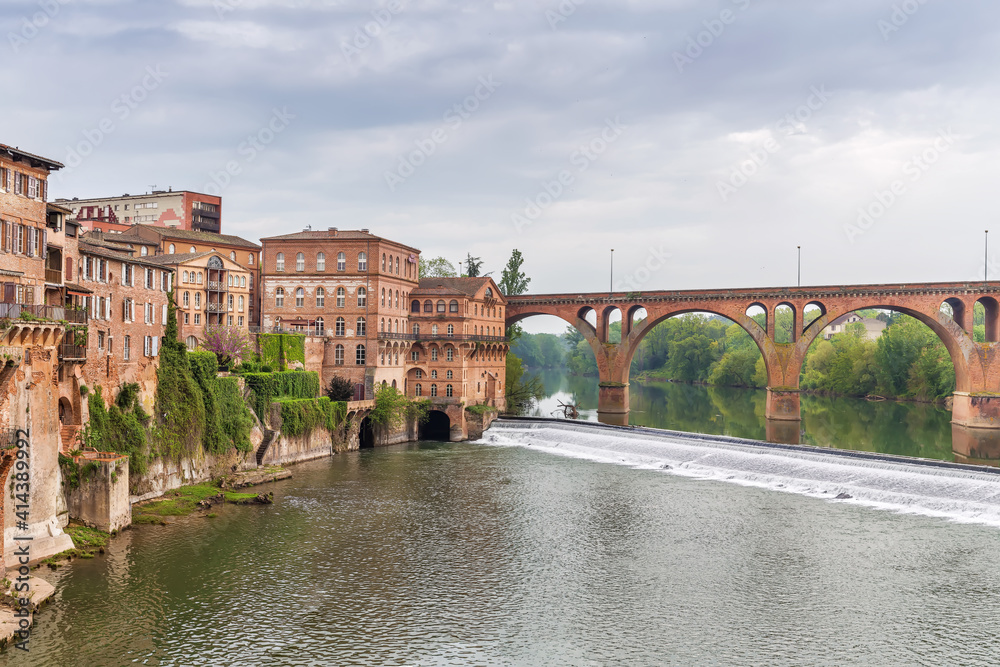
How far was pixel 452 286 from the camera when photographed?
79625 mm

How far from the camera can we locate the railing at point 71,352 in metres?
36.9

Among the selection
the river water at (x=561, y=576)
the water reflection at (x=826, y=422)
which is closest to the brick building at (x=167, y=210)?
the water reflection at (x=826, y=422)

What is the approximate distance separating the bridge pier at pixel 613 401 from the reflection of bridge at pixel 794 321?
0.36ft

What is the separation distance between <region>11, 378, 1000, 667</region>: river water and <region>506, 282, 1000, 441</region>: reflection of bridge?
33286 mm

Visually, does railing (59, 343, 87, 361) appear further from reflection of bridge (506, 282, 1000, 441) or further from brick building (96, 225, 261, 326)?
reflection of bridge (506, 282, 1000, 441)

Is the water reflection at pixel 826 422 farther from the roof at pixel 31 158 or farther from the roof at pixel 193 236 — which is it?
the roof at pixel 31 158

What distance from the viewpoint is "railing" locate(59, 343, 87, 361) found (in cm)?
3694

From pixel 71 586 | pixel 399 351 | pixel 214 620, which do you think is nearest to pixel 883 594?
pixel 214 620

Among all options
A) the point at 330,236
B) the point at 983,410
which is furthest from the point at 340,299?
the point at 983,410

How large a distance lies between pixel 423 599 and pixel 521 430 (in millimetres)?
43079

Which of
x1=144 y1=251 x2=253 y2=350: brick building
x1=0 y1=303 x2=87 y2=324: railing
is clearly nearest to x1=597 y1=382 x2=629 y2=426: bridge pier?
x1=144 y1=251 x2=253 y2=350: brick building

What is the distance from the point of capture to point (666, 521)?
139ft

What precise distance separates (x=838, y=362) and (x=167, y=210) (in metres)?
97.6

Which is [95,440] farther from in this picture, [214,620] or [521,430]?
[521,430]
